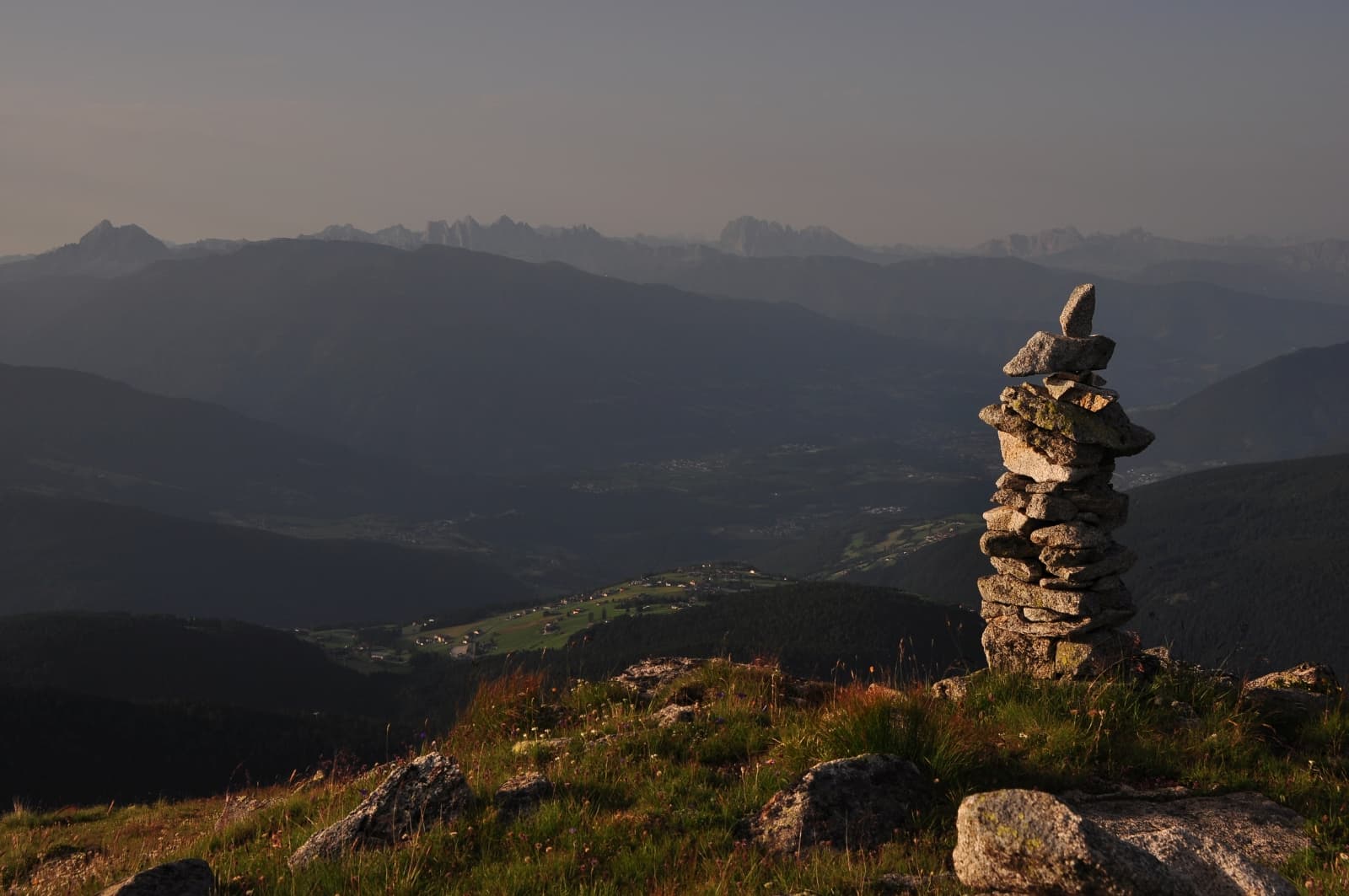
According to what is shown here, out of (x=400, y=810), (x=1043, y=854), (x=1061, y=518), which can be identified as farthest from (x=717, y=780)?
(x=1061, y=518)

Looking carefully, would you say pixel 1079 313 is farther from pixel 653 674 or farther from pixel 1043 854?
pixel 1043 854

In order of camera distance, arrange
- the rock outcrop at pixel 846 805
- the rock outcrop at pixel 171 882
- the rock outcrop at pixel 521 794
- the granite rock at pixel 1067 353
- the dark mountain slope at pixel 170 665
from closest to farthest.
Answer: the rock outcrop at pixel 171 882, the rock outcrop at pixel 846 805, the rock outcrop at pixel 521 794, the granite rock at pixel 1067 353, the dark mountain slope at pixel 170 665

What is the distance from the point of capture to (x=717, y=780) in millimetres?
10992

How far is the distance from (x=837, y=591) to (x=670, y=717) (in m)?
174

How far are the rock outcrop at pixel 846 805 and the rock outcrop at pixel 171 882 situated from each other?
212 inches

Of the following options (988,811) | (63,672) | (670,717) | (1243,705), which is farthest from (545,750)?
(63,672)

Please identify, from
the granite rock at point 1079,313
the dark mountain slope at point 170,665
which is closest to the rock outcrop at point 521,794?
the granite rock at point 1079,313

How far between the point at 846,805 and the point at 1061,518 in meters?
9.37

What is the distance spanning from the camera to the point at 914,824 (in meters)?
9.59

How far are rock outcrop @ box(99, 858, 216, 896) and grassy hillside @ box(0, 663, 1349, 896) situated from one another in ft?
1.29

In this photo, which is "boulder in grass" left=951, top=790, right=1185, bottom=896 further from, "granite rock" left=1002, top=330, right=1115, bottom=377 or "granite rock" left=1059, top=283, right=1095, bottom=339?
"granite rock" left=1059, top=283, right=1095, bottom=339

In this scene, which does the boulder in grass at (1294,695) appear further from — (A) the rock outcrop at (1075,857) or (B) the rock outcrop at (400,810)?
(B) the rock outcrop at (400,810)

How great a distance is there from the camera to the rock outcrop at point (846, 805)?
9.20 meters

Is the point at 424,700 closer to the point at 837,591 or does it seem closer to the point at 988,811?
the point at 837,591
